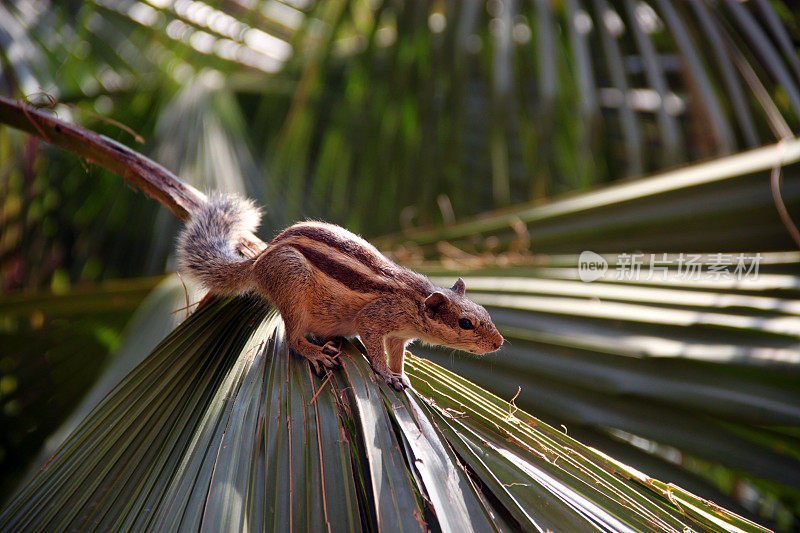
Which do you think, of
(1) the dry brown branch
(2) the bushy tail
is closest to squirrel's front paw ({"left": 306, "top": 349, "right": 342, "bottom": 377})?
(2) the bushy tail

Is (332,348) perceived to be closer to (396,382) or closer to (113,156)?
(396,382)

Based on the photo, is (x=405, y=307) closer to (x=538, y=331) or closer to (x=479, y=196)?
(x=538, y=331)

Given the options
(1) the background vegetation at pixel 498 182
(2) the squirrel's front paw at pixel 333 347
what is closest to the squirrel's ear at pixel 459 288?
(1) the background vegetation at pixel 498 182

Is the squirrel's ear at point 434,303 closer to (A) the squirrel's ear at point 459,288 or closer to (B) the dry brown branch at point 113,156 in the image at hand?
(A) the squirrel's ear at point 459,288

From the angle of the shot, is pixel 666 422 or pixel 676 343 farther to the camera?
pixel 676 343

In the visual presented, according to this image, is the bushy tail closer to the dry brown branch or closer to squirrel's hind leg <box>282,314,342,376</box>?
the dry brown branch

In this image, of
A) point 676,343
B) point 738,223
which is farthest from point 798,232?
point 676,343
